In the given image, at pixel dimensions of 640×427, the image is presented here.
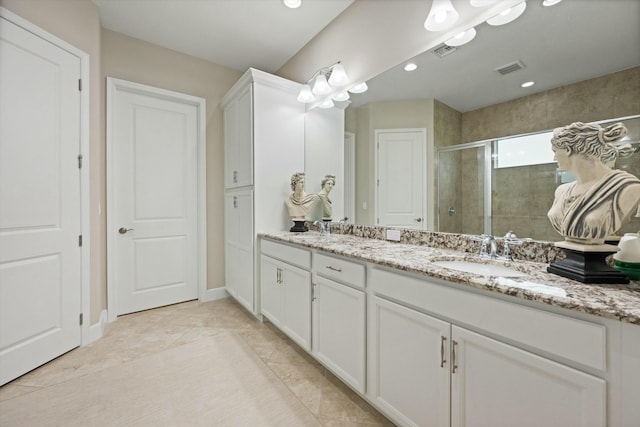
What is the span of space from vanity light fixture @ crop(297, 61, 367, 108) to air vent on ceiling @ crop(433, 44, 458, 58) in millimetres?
608

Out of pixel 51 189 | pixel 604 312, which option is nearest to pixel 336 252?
pixel 604 312

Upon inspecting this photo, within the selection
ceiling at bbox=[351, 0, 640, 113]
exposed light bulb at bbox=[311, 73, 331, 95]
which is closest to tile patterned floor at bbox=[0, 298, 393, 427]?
ceiling at bbox=[351, 0, 640, 113]

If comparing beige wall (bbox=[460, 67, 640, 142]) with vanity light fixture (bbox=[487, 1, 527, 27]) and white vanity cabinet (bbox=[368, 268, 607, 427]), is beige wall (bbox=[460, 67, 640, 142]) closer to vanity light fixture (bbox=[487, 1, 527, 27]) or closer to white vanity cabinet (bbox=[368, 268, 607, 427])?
vanity light fixture (bbox=[487, 1, 527, 27])

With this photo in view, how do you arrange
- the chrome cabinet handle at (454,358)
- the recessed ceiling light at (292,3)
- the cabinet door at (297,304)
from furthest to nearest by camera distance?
1. the recessed ceiling light at (292,3)
2. the cabinet door at (297,304)
3. the chrome cabinet handle at (454,358)

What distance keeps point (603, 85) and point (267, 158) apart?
2.23 metres

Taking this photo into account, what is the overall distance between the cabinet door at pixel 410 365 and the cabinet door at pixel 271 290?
0.99 m

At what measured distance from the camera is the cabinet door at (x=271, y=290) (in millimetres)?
2176

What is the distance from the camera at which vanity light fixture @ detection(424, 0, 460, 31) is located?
1.54 metres

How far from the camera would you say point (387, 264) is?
1.27 meters

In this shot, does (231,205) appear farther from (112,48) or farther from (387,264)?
(387,264)

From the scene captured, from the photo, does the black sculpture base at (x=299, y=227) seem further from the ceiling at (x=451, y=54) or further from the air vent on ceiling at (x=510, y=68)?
the air vent on ceiling at (x=510, y=68)

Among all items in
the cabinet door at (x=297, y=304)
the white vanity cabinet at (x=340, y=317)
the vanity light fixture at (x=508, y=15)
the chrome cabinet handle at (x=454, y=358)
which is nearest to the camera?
the chrome cabinet handle at (x=454, y=358)

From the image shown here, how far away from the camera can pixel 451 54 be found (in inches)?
64.2

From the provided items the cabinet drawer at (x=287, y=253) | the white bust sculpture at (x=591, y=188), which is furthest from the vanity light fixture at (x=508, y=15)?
the cabinet drawer at (x=287, y=253)
